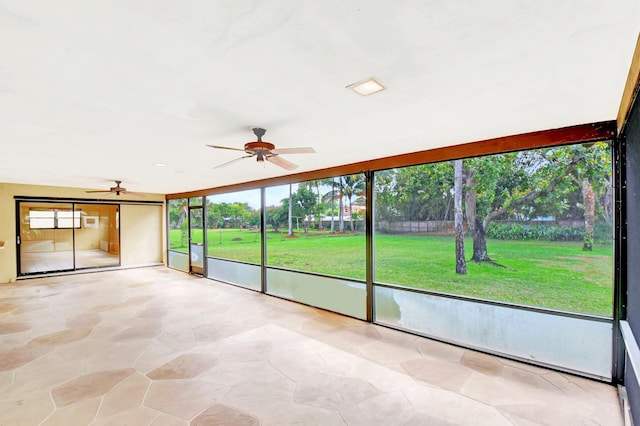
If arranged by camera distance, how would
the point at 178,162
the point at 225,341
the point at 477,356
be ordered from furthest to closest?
the point at 178,162
the point at 225,341
the point at 477,356

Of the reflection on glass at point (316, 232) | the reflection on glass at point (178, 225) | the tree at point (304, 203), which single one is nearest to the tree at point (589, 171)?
the reflection on glass at point (316, 232)

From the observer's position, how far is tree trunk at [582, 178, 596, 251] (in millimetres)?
4670

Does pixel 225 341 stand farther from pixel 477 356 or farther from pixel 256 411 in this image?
pixel 477 356

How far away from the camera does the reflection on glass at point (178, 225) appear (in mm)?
8922

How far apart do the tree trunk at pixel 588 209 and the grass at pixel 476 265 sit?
0.32 m

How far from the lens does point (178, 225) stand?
30.8ft

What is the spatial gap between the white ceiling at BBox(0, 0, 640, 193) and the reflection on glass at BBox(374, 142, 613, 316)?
10.8 ft

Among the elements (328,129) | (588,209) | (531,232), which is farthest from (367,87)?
(531,232)

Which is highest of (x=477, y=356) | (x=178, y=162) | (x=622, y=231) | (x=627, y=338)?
(x=178, y=162)

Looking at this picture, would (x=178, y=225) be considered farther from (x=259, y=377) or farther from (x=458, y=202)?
(x=458, y=202)

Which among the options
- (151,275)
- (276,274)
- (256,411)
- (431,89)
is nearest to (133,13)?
(431,89)

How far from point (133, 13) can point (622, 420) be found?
4173 mm

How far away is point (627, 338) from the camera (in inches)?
89.0

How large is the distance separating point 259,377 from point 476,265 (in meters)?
10.2
